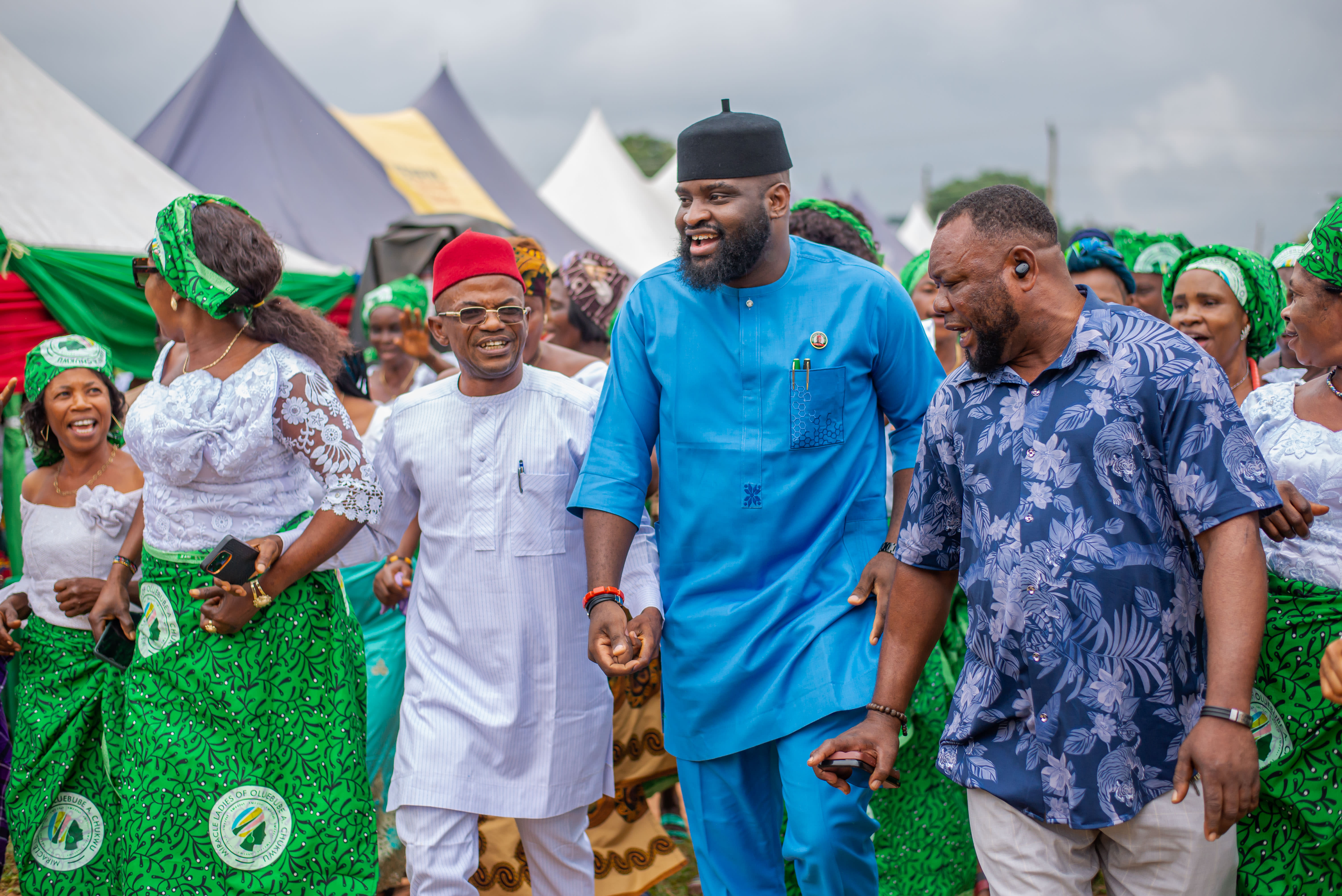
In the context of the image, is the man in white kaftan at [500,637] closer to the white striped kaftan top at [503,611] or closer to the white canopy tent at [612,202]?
the white striped kaftan top at [503,611]

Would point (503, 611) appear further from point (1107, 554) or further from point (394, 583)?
point (1107, 554)

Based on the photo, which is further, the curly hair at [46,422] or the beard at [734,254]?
the curly hair at [46,422]

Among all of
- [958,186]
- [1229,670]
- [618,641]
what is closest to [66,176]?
[618,641]

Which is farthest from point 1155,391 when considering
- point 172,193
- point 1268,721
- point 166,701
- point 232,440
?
point 172,193

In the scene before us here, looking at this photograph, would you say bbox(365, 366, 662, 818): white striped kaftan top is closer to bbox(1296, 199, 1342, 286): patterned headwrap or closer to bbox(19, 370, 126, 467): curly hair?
bbox(19, 370, 126, 467): curly hair

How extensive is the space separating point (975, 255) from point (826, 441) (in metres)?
0.81

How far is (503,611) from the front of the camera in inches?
143

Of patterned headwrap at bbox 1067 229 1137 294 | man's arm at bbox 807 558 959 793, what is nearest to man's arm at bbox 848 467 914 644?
man's arm at bbox 807 558 959 793

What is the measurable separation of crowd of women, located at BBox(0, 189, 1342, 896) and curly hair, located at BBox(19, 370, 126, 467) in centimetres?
1

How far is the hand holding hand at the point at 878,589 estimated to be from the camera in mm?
3143

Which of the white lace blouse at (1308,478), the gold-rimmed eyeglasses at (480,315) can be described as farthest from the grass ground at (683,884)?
the gold-rimmed eyeglasses at (480,315)

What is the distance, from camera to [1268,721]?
3191 mm

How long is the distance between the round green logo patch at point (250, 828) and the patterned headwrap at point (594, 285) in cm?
301

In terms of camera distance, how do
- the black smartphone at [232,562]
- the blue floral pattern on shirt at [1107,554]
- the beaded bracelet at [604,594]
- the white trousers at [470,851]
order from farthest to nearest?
the white trousers at [470,851] < the black smartphone at [232,562] < the beaded bracelet at [604,594] < the blue floral pattern on shirt at [1107,554]
